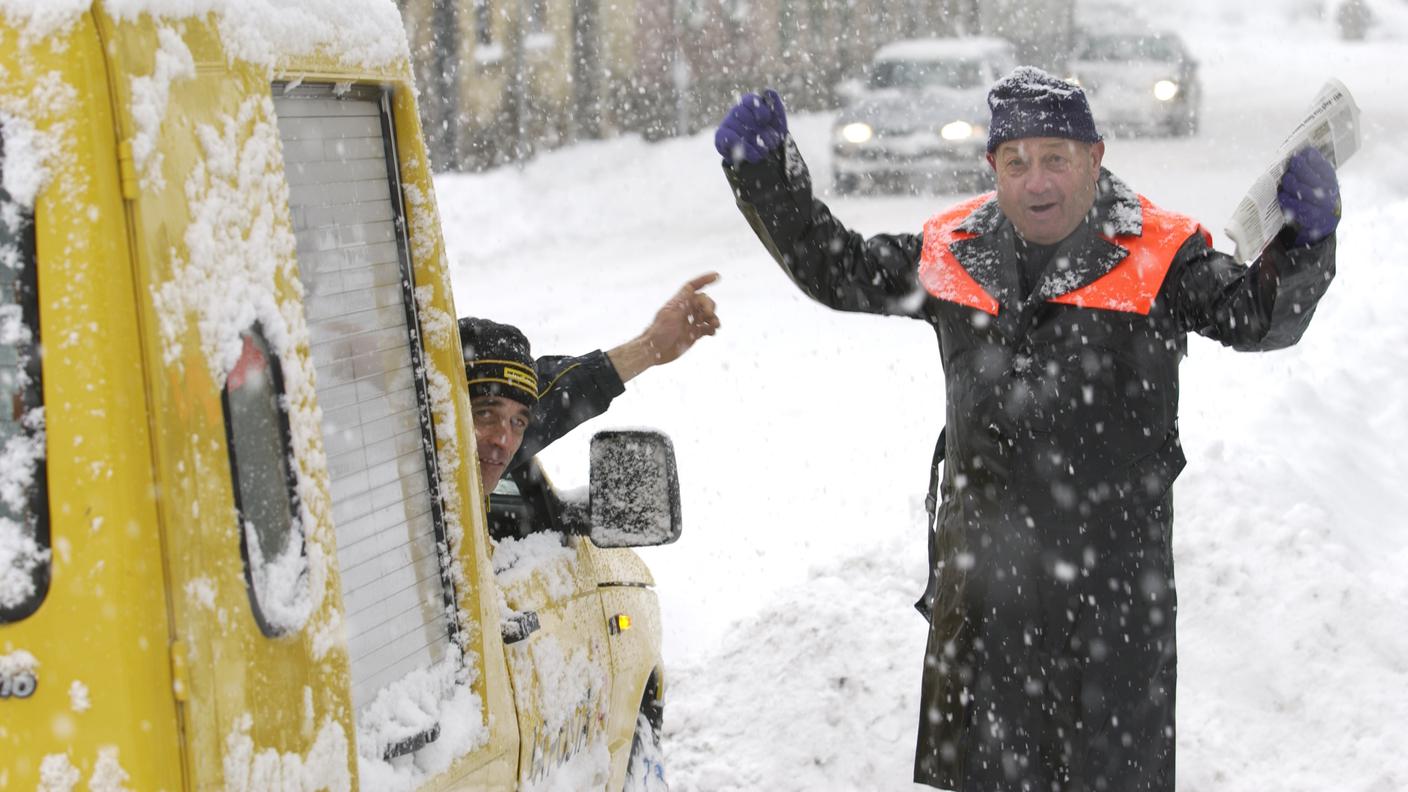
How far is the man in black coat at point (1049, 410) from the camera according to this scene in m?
3.70

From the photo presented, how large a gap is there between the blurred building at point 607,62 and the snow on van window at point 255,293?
19235 mm

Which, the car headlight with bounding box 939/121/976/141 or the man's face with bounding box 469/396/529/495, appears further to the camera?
the car headlight with bounding box 939/121/976/141

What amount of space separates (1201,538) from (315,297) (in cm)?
483

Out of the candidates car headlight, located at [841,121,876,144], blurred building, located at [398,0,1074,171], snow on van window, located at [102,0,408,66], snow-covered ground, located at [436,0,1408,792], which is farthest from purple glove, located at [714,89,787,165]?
blurred building, located at [398,0,1074,171]

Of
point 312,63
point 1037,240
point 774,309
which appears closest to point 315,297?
point 312,63

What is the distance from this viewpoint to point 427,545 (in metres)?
2.56

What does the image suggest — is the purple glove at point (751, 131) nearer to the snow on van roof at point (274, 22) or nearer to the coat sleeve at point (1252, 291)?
the coat sleeve at point (1252, 291)

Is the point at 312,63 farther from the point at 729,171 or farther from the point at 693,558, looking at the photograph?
the point at 693,558

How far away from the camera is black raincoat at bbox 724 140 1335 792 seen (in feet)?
12.2

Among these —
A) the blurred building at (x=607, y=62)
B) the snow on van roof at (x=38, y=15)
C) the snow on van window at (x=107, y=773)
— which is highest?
the blurred building at (x=607, y=62)

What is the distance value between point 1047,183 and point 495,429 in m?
1.34

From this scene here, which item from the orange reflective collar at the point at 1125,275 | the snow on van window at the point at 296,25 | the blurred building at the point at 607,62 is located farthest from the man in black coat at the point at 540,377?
the blurred building at the point at 607,62

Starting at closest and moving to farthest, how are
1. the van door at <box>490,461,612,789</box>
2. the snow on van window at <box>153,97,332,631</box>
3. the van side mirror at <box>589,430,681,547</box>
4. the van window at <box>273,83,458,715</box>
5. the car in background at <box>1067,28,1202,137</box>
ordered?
the snow on van window at <box>153,97,332,631</box>
the van window at <box>273,83,458,715</box>
the van door at <box>490,461,612,789</box>
the van side mirror at <box>589,430,681,547</box>
the car in background at <box>1067,28,1202,137</box>

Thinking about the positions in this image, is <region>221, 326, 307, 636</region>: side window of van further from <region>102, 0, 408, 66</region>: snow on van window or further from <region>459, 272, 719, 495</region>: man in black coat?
<region>459, 272, 719, 495</region>: man in black coat
